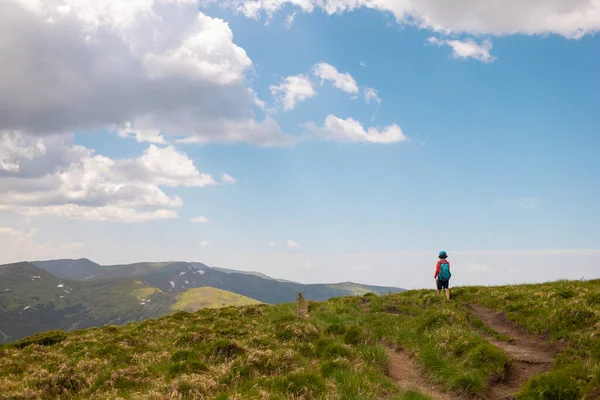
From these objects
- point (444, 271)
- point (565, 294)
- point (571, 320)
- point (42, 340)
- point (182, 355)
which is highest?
point (444, 271)

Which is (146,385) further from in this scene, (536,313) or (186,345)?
(536,313)

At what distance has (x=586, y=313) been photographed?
13773 millimetres

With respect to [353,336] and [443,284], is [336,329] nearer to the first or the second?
[353,336]

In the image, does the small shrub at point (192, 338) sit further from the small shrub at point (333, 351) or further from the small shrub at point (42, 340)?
the small shrub at point (42, 340)

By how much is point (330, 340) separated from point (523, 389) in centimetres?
799

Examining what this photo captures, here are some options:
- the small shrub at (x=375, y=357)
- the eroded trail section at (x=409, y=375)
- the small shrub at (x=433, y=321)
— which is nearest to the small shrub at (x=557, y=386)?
the eroded trail section at (x=409, y=375)

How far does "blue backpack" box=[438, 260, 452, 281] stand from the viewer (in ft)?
81.6

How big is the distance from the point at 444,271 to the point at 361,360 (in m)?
13.6

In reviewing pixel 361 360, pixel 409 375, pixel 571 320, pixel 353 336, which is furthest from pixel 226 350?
pixel 571 320

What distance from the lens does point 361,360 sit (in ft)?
44.1

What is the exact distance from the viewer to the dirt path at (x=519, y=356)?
35.4 feet

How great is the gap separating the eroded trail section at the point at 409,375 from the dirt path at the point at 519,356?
143cm

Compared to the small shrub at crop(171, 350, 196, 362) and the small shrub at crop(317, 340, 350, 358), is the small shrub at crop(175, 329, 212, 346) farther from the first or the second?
the small shrub at crop(317, 340, 350, 358)

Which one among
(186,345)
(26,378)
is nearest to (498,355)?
(186,345)
